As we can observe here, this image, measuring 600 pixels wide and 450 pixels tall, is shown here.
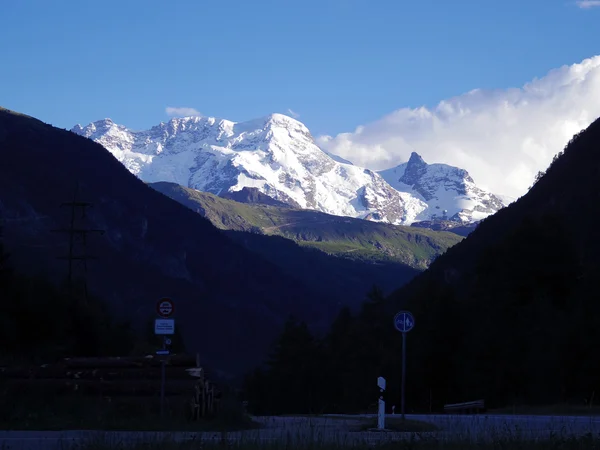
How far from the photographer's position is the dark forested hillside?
4853 centimetres

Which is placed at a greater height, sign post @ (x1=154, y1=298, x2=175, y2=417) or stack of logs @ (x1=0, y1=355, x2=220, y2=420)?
sign post @ (x1=154, y1=298, x2=175, y2=417)

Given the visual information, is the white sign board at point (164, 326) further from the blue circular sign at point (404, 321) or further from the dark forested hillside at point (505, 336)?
the dark forested hillside at point (505, 336)

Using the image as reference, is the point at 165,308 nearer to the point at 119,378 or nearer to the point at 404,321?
the point at 119,378

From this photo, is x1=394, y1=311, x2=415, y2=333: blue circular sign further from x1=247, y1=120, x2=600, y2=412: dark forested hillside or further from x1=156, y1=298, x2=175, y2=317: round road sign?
x1=247, y1=120, x2=600, y2=412: dark forested hillside

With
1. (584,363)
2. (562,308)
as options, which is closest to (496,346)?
(562,308)

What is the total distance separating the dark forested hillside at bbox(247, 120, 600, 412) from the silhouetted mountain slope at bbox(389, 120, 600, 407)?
6cm

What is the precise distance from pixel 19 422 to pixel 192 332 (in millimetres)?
138893

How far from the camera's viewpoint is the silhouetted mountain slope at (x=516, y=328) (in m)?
48.3

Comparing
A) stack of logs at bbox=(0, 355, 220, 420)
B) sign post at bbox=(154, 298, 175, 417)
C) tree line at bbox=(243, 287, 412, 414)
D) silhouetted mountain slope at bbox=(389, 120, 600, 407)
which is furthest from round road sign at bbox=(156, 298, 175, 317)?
tree line at bbox=(243, 287, 412, 414)

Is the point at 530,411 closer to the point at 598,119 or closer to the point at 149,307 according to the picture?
the point at 598,119

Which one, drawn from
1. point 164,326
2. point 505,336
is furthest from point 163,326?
point 505,336

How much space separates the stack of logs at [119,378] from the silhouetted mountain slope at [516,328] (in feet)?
86.7

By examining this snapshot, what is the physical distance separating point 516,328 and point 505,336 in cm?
83

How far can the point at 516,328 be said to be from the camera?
55562mm
